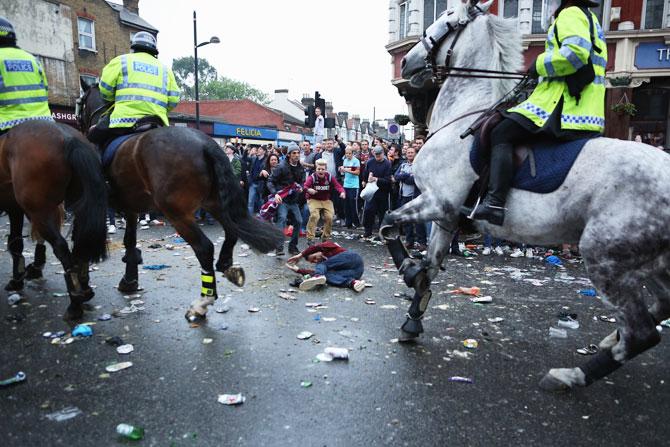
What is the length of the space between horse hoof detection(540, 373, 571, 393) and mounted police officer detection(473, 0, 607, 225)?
1.25 m

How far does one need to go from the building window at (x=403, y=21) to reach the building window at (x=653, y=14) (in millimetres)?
9166

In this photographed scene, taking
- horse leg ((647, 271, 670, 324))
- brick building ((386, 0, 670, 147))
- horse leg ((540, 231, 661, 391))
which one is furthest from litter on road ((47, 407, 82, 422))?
brick building ((386, 0, 670, 147))

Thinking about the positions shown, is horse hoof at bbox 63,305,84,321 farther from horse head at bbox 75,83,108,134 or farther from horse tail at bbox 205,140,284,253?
horse head at bbox 75,83,108,134

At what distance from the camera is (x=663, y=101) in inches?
651

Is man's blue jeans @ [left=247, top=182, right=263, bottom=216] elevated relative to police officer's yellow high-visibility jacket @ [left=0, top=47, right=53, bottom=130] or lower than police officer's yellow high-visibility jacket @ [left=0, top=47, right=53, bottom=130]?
lower

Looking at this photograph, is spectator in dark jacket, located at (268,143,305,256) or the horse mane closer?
the horse mane

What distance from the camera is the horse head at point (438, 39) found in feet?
14.2

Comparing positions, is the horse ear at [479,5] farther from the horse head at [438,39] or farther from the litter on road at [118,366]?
the litter on road at [118,366]

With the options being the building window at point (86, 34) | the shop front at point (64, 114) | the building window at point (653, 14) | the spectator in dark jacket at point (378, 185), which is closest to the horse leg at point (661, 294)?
the spectator in dark jacket at point (378, 185)

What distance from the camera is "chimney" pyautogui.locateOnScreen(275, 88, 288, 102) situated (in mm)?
66188

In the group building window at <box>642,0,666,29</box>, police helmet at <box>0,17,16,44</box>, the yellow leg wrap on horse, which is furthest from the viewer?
building window at <box>642,0,666,29</box>

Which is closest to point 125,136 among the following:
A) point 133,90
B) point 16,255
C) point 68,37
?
point 133,90

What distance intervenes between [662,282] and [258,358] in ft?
11.0

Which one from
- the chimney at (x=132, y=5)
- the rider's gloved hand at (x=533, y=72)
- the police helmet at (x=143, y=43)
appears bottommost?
the rider's gloved hand at (x=533, y=72)
